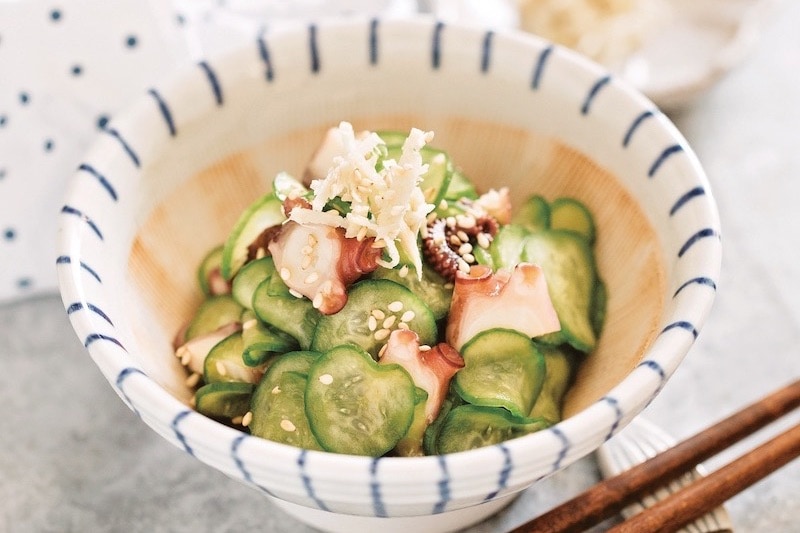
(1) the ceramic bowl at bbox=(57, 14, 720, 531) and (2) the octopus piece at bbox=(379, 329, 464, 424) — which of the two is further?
(2) the octopus piece at bbox=(379, 329, 464, 424)

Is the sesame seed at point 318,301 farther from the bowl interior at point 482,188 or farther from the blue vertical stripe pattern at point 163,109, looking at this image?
the blue vertical stripe pattern at point 163,109

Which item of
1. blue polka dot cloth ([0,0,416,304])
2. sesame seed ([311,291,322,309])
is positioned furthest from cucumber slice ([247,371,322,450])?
blue polka dot cloth ([0,0,416,304])

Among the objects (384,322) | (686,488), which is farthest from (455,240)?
(686,488)

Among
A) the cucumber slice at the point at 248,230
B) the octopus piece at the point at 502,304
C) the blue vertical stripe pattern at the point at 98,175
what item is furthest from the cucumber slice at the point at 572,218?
the blue vertical stripe pattern at the point at 98,175

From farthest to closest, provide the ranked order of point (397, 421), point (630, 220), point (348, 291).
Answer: point (630, 220) → point (348, 291) → point (397, 421)

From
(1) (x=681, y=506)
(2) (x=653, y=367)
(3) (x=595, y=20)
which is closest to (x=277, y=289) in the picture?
(2) (x=653, y=367)

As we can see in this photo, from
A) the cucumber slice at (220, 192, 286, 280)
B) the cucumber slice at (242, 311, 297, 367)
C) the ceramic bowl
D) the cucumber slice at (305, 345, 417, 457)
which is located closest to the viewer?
the ceramic bowl

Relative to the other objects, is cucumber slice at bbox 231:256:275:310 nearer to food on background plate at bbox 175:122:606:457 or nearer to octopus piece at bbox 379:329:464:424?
food on background plate at bbox 175:122:606:457

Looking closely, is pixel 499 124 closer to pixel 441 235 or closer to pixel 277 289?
pixel 441 235
